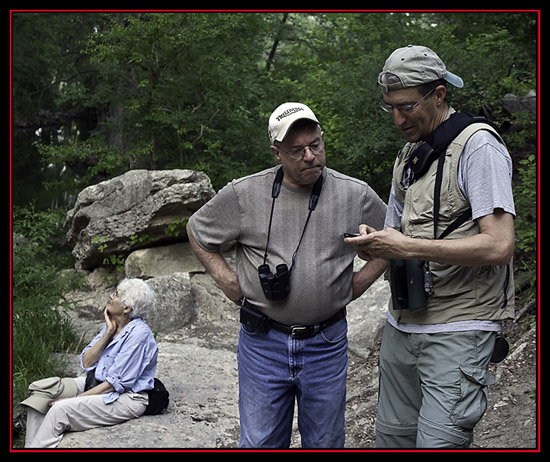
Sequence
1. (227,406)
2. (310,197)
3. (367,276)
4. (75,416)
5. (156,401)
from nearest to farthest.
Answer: (310,197), (367,276), (75,416), (156,401), (227,406)

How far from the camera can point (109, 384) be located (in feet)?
15.9

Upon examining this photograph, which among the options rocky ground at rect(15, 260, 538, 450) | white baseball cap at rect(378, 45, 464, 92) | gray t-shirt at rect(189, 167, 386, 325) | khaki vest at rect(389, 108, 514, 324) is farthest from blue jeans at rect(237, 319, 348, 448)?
rocky ground at rect(15, 260, 538, 450)

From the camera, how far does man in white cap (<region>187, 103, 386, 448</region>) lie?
2975 millimetres

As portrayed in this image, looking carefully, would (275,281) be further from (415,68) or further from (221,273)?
(415,68)

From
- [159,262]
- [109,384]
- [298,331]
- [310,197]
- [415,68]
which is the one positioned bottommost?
[109,384]

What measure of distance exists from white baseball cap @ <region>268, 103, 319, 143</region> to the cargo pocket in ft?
4.21

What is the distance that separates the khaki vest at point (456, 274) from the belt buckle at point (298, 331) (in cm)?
56

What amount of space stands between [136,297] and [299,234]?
2292 millimetres

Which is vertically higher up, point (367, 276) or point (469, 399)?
point (367, 276)

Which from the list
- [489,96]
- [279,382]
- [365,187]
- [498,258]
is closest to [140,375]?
[279,382]

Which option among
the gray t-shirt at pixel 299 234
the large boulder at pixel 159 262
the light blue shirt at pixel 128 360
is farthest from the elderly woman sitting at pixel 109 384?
the large boulder at pixel 159 262

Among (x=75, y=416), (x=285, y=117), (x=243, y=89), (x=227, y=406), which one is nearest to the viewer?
(x=285, y=117)

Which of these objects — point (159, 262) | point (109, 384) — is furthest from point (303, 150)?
point (159, 262)

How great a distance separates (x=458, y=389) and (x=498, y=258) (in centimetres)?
59
